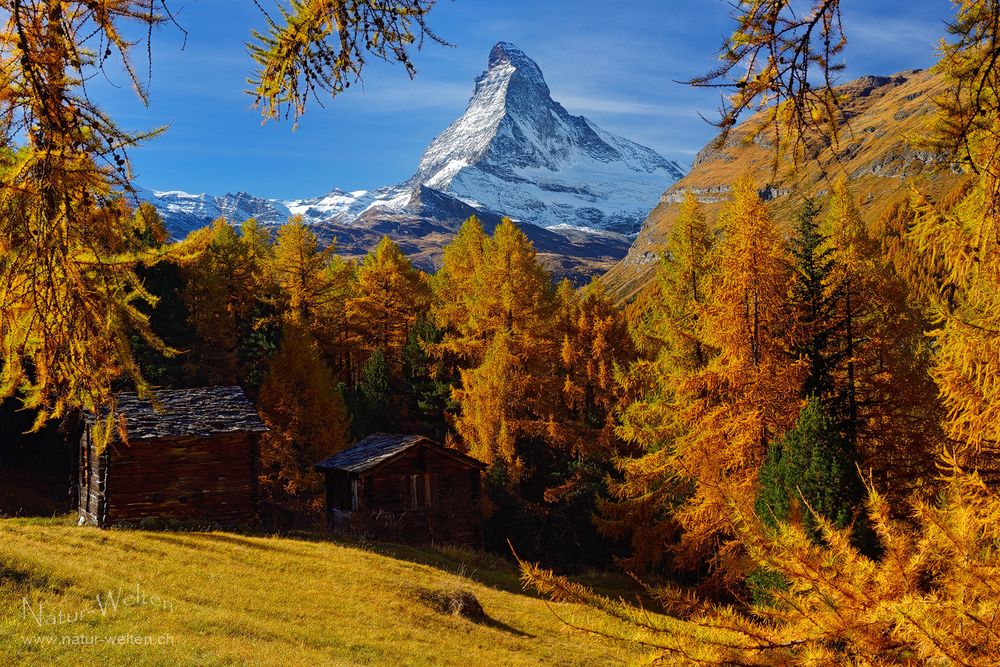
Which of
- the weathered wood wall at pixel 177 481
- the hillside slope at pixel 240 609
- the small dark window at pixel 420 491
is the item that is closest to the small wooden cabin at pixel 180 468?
the weathered wood wall at pixel 177 481

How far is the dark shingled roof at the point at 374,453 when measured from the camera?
28.6m

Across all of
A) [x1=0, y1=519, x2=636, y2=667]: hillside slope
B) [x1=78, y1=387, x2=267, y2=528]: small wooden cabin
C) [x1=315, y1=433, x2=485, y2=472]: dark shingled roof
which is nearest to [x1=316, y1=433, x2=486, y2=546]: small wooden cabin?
[x1=315, y1=433, x2=485, y2=472]: dark shingled roof

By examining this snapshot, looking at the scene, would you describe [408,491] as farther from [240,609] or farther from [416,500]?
[240,609]

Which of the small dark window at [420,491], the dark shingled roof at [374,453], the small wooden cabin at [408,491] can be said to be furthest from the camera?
the small dark window at [420,491]

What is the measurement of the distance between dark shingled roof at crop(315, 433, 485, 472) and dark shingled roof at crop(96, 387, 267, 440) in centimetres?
403

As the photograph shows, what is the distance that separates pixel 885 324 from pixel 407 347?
24902 mm

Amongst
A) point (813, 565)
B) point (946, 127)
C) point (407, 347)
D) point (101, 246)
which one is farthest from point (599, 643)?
point (407, 347)

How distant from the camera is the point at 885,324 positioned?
23672 millimetres

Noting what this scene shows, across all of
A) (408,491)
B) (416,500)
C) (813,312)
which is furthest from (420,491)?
(813,312)

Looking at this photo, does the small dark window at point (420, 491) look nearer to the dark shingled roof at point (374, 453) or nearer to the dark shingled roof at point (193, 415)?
the dark shingled roof at point (374, 453)

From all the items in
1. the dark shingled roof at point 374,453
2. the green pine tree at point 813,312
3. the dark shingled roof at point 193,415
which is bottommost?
the dark shingled roof at point 374,453

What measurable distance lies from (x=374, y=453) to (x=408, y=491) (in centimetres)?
223

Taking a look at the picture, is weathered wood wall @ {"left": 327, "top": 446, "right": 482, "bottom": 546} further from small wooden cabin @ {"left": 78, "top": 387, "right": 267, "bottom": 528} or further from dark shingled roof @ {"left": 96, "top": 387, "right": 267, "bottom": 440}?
dark shingled roof @ {"left": 96, "top": 387, "right": 267, "bottom": 440}

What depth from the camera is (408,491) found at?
99.2ft
